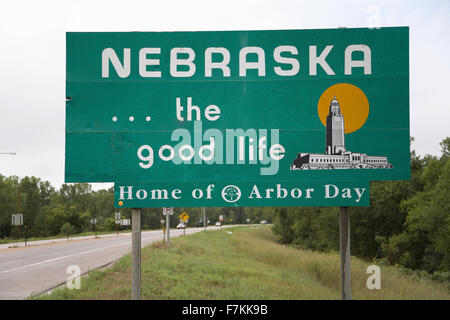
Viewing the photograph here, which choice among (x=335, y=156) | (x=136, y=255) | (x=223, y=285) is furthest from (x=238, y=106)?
(x=223, y=285)

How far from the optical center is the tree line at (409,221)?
23.6 meters

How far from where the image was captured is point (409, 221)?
26.0 m

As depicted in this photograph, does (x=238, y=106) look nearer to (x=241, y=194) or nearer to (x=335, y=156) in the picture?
(x=241, y=194)

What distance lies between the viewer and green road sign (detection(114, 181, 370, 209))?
17.5 feet

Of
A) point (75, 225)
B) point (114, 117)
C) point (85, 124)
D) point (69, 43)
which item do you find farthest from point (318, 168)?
point (75, 225)

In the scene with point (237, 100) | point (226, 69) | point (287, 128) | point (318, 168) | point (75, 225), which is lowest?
point (75, 225)

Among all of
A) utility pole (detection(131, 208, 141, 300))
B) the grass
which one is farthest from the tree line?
utility pole (detection(131, 208, 141, 300))

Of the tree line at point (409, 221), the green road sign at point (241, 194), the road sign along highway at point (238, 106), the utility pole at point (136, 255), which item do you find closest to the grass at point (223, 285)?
the utility pole at point (136, 255)

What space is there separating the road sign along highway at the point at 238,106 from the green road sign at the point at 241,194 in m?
0.10

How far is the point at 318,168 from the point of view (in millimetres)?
5324

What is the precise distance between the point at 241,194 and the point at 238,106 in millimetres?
1280

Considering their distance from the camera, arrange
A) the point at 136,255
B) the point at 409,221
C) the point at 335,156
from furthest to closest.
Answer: the point at 409,221
the point at 335,156
the point at 136,255

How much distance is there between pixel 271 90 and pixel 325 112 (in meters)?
0.85
